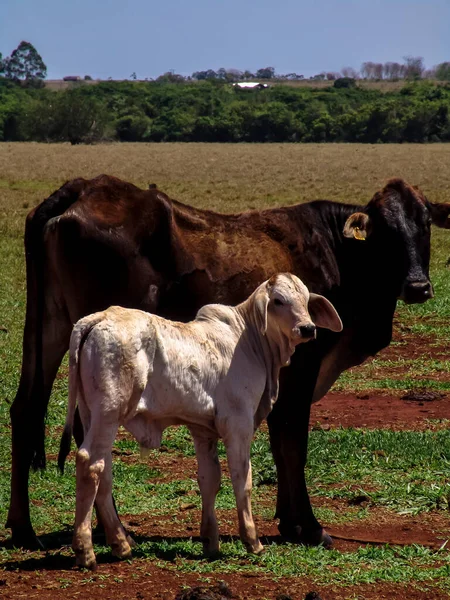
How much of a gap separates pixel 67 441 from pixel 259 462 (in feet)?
9.24

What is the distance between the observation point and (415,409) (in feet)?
32.8

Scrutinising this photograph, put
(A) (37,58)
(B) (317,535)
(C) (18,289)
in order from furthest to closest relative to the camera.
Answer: (A) (37,58) < (C) (18,289) < (B) (317,535)

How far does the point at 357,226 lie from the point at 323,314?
1429mm

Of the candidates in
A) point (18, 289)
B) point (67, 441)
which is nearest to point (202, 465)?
point (67, 441)

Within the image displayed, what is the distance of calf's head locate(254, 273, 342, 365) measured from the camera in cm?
558

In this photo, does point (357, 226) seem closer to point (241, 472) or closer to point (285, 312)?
point (285, 312)

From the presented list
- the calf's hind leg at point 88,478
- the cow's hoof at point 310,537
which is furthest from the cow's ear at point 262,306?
the cow's hoof at point 310,537

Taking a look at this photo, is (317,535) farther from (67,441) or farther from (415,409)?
(415,409)

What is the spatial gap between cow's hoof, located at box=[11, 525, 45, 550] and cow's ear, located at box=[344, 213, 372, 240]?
2835mm

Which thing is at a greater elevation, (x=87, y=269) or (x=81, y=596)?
(x=87, y=269)

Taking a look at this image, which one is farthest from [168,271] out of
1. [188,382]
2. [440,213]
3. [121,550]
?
[440,213]

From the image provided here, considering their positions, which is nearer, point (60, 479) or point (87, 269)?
point (87, 269)

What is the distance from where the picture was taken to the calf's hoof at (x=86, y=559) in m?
5.08

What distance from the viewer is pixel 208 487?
18.5ft
